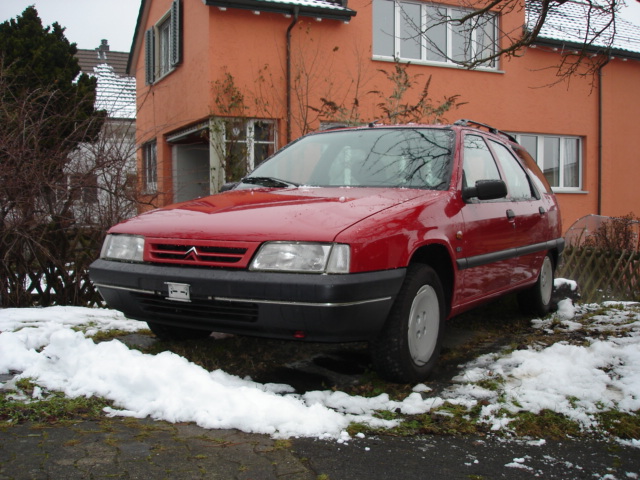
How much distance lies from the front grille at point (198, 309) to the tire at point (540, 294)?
361 centimetres

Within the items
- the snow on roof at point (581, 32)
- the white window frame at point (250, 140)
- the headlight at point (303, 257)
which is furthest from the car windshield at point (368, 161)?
the snow on roof at point (581, 32)

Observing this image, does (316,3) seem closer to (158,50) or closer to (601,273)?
(158,50)

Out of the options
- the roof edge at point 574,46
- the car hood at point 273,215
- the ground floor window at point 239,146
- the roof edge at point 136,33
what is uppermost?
the roof edge at point 136,33

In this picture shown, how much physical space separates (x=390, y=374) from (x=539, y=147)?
43.3 ft

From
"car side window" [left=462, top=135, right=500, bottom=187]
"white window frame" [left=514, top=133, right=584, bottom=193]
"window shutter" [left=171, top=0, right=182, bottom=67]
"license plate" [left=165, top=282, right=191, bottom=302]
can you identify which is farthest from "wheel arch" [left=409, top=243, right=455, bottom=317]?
"white window frame" [left=514, top=133, right=584, bottom=193]

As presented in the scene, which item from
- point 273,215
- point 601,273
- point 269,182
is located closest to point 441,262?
point 273,215

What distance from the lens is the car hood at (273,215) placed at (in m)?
3.53

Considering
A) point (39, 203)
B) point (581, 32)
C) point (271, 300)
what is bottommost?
point (271, 300)

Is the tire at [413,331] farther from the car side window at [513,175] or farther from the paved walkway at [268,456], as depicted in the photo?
the car side window at [513,175]

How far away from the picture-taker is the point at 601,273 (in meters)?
9.13

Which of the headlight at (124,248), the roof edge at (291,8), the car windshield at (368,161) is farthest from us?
the roof edge at (291,8)

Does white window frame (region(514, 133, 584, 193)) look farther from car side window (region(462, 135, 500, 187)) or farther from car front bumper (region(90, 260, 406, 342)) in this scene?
car front bumper (region(90, 260, 406, 342))

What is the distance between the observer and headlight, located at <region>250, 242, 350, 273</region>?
133 inches

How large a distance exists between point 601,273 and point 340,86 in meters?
6.32
